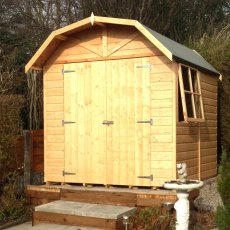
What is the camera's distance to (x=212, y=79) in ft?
34.7

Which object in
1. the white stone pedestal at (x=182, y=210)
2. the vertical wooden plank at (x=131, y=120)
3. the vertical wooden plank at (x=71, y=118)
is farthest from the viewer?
the vertical wooden plank at (x=71, y=118)

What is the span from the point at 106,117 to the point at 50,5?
43.8 feet

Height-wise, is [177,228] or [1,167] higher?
[1,167]

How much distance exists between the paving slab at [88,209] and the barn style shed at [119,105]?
747 millimetres

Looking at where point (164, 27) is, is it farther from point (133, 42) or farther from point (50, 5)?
point (133, 42)

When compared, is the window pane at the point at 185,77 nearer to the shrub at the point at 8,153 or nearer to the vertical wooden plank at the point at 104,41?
the vertical wooden plank at the point at 104,41

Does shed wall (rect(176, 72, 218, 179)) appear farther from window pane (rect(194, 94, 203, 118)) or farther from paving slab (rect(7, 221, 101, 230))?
paving slab (rect(7, 221, 101, 230))

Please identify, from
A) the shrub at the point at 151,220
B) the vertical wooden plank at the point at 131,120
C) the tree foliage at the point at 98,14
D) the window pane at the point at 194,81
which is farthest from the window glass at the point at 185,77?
the tree foliage at the point at 98,14

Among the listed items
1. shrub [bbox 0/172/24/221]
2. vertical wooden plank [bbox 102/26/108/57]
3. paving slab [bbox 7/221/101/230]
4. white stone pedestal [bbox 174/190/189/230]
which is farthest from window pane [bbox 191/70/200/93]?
shrub [bbox 0/172/24/221]

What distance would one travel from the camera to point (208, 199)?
8.89m

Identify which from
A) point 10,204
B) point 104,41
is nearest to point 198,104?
point 104,41

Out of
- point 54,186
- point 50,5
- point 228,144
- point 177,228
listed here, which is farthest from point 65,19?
point 177,228

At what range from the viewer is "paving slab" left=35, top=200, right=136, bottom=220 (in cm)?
753

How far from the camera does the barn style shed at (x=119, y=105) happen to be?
8398mm
